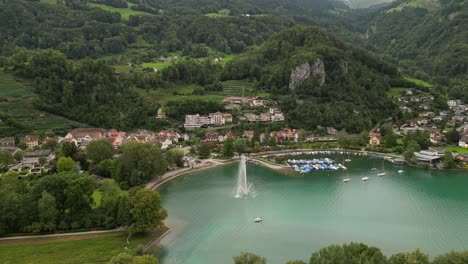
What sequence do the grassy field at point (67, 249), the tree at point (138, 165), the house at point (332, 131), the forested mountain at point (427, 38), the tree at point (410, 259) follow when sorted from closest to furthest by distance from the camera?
the tree at point (410, 259) < the grassy field at point (67, 249) < the tree at point (138, 165) < the house at point (332, 131) < the forested mountain at point (427, 38)

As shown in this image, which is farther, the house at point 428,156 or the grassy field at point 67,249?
the house at point 428,156

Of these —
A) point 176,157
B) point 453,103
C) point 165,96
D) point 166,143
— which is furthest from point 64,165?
point 453,103

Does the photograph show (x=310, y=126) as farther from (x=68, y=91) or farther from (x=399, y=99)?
(x=68, y=91)

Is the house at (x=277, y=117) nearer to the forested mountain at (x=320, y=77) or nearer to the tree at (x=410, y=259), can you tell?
the forested mountain at (x=320, y=77)

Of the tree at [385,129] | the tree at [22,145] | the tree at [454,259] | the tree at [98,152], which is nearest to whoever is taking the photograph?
the tree at [454,259]

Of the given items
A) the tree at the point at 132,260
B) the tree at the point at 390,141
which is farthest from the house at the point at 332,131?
the tree at the point at 132,260

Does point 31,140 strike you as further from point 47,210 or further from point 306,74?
point 306,74

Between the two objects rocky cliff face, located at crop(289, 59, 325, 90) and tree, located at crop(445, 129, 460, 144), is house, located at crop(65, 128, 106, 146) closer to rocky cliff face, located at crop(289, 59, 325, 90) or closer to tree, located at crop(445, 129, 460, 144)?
rocky cliff face, located at crop(289, 59, 325, 90)
